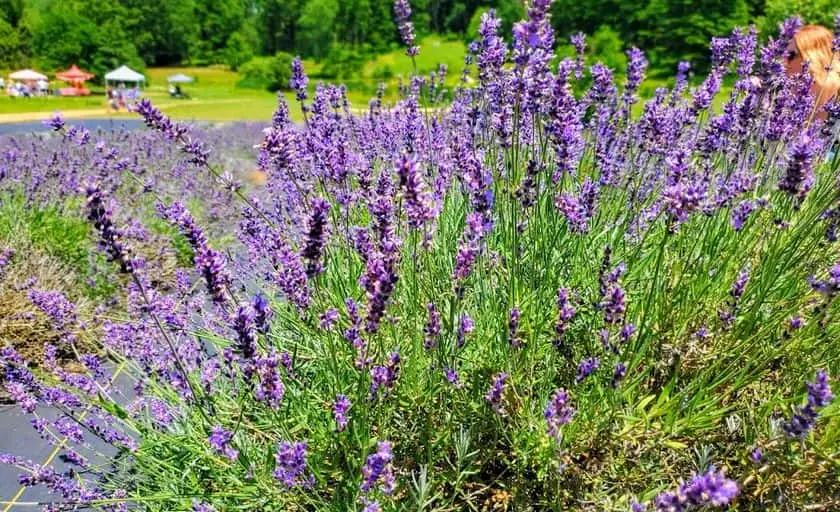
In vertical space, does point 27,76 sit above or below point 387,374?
below

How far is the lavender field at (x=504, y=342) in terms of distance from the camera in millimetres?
1758

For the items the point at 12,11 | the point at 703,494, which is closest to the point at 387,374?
the point at 703,494

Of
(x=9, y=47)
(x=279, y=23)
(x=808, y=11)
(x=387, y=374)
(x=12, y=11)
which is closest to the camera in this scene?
(x=387, y=374)

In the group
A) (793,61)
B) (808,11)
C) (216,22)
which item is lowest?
(793,61)

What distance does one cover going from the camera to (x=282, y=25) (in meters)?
90.9

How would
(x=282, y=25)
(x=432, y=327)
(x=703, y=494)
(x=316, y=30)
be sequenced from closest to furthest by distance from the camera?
(x=703, y=494) → (x=432, y=327) → (x=316, y=30) → (x=282, y=25)

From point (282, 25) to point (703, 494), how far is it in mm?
99777

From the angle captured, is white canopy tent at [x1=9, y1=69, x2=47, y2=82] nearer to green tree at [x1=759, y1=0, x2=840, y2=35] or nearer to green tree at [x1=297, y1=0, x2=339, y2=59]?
green tree at [x1=297, y1=0, x2=339, y2=59]

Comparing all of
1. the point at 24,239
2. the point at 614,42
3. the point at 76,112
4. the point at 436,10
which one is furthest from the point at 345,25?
the point at 24,239

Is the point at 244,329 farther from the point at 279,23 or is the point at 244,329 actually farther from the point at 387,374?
the point at 279,23

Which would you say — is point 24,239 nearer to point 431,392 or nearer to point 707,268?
point 431,392

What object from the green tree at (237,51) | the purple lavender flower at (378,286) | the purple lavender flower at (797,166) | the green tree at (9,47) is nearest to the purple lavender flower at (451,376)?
the purple lavender flower at (378,286)

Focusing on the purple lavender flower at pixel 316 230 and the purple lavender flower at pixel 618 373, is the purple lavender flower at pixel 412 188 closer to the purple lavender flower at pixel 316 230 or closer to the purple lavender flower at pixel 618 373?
the purple lavender flower at pixel 316 230

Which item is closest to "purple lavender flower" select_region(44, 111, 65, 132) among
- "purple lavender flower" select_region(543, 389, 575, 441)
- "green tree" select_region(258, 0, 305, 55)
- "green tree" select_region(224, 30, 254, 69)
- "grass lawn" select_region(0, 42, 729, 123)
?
"purple lavender flower" select_region(543, 389, 575, 441)
